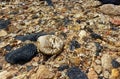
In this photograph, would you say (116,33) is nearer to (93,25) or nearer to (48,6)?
(93,25)

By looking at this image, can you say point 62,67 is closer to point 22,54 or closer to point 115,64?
point 22,54

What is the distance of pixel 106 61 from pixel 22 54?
1.14 meters

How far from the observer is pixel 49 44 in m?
3.48

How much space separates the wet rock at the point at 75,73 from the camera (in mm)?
3193

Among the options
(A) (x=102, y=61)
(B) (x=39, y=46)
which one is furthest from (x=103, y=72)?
(B) (x=39, y=46)

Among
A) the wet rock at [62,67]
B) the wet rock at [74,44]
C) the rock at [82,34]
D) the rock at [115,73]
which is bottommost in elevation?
the rock at [115,73]

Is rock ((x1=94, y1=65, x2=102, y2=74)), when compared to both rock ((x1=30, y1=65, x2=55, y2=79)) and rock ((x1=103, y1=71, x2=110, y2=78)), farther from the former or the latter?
rock ((x1=30, y1=65, x2=55, y2=79))

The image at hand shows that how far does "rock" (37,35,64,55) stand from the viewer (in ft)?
11.4

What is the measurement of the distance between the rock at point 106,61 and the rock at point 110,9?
1.14 m

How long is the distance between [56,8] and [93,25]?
35.0 inches

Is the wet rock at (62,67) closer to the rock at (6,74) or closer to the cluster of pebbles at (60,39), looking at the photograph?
Answer: the cluster of pebbles at (60,39)

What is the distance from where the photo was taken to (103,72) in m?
3.24

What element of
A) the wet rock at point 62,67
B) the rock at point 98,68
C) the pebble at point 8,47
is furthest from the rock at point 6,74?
the rock at point 98,68

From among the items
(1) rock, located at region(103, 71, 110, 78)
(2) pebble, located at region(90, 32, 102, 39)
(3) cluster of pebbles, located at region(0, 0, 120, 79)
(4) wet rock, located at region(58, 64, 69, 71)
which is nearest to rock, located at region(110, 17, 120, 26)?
(3) cluster of pebbles, located at region(0, 0, 120, 79)
